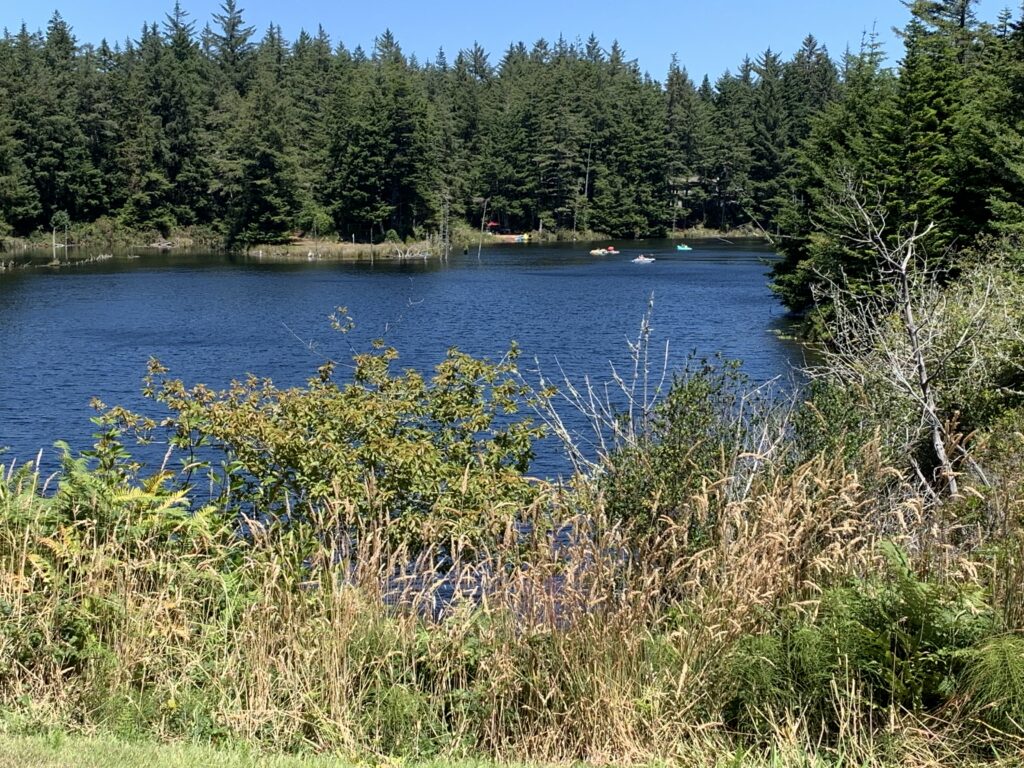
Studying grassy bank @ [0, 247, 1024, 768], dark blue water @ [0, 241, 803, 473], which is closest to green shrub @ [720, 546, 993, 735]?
grassy bank @ [0, 247, 1024, 768]

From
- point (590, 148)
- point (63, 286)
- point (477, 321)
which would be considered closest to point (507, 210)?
point (590, 148)

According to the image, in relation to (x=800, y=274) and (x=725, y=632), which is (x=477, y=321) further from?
(x=725, y=632)

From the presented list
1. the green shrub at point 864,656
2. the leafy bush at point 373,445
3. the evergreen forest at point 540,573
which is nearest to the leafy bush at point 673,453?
the evergreen forest at point 540,573

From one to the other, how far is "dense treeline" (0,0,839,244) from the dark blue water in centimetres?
1348

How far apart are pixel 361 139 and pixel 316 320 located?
156 ft

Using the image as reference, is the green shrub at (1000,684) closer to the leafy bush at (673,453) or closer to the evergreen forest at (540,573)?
the evergreen forest at (540,573)

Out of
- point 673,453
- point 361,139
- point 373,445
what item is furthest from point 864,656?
point 361,139

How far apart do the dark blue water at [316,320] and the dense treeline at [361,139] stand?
44.2 ft

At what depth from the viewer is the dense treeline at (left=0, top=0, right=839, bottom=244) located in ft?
303

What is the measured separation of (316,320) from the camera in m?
49.3

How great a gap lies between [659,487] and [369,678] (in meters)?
3.98

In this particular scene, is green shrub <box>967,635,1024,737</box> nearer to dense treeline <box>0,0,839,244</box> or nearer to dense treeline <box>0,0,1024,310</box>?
dense treeline <box>0,0,1024,310</box>

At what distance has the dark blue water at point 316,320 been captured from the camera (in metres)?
32.4

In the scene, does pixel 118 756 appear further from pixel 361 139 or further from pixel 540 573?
pixel 361 139
